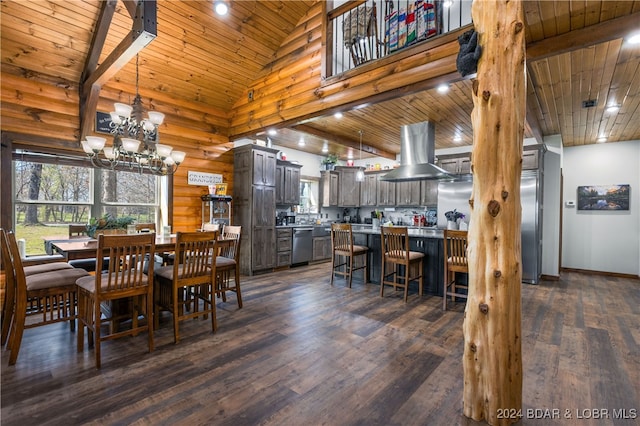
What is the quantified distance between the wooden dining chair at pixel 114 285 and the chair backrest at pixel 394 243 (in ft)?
9.51

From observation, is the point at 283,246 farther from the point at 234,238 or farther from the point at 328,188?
the point at 234,238

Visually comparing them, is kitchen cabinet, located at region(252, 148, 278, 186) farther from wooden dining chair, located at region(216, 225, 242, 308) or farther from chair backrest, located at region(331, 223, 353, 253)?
wooden dining chair, located at region(216, 225, 242, 308)

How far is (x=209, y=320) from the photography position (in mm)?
3314

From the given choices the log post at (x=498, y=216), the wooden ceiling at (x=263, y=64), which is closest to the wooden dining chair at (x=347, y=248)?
the wooden ceiling at (x=263, y=64)

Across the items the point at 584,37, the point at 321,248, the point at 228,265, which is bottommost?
the point at 321,248

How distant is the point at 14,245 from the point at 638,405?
14.8ft

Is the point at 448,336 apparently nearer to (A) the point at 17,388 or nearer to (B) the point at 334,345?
(B) the point at 334,345

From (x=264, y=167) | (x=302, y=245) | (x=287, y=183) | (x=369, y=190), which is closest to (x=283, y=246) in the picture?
(x=302, y=245)

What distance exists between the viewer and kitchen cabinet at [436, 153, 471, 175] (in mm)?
Answer: 6254

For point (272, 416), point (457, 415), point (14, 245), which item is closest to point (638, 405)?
point (457, 415)

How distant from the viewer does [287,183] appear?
6.54 metres

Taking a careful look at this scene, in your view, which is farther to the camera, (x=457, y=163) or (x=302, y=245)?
(x=302, y=245)

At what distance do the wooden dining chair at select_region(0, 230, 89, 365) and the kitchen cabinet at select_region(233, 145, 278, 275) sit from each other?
2.98 metres

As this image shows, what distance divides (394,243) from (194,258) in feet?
8.61
